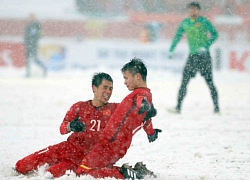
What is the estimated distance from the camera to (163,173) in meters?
4.50

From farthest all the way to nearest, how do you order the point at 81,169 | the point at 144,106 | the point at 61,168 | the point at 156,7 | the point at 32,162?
the point at 156,7 → the point at 32,162 → the point at 61,168 → the point at 81,169 → the point at 144,106

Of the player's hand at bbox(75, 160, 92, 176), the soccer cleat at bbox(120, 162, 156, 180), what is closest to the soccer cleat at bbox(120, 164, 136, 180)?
the soccer cleat at bbox(120, 162, 156, 180)

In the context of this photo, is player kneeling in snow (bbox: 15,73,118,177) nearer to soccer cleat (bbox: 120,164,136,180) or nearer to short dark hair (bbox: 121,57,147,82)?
short dark hair (bbox: 121,57,147,82)

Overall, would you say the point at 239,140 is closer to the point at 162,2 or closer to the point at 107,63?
the point at 107,63

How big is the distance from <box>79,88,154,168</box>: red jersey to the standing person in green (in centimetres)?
459

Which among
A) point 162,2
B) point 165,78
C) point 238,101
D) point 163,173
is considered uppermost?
point 162,2

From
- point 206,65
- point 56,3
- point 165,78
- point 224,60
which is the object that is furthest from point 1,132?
point 56,3

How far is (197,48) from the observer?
871cm

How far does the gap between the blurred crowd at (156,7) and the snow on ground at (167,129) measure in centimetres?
841

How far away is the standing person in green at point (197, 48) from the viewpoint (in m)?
8.55

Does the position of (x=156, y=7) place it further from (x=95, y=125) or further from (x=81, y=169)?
(x=81, y=169)

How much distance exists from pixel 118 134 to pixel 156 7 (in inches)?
760

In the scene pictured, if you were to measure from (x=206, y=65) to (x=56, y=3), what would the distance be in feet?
63.0

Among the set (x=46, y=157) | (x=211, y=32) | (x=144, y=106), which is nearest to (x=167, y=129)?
(x=211, y=32)
